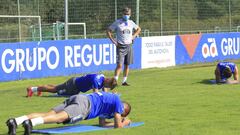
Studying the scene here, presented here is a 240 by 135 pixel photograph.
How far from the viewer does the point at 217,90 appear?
48.7ft

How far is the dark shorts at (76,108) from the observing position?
9055 millimetres

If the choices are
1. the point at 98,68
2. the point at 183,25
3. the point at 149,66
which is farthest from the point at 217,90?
the point at 183,25

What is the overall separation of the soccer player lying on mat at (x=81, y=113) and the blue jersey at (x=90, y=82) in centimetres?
239

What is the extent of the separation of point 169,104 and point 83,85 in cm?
174

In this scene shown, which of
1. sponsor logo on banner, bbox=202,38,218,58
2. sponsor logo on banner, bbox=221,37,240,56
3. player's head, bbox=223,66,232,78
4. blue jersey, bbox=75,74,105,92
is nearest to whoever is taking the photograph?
blue jersey, bbox=75,74,105,92

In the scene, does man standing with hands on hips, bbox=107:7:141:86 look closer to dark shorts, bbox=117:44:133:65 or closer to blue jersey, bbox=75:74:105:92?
dark shorts, bbox=117:44:133:65

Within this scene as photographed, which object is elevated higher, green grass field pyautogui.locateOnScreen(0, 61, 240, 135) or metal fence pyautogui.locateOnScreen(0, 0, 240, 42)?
metal fence pyautogui.locateOnScreen(0, 0, 240, 42)

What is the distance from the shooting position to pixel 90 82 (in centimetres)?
1248

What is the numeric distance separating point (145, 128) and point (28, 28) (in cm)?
1745

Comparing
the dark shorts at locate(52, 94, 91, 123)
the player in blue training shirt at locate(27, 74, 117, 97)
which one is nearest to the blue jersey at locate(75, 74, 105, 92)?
the player in blue training shirt at locate(27, 74, 117, 97)

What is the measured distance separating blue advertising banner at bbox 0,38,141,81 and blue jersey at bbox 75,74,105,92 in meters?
6.61

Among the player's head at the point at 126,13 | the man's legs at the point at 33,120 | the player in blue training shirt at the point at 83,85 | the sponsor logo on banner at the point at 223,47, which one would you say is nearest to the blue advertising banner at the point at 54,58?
the player's head at the point at 126,13

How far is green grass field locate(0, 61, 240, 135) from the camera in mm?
9461

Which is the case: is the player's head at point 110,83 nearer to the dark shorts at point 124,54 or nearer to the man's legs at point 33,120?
the man's legs at point 33,120
